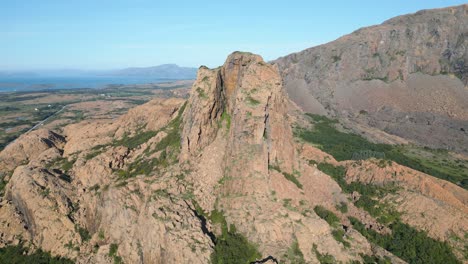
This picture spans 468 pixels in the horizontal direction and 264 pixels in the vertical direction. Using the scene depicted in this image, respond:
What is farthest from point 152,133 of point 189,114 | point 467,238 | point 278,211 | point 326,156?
point 467,238

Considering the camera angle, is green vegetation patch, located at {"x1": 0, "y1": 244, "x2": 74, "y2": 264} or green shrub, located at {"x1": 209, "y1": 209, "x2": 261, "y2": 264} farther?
green vegetation patch, located at {"x1": 0, "y1": 244, "x2": 74, "y2": 264}

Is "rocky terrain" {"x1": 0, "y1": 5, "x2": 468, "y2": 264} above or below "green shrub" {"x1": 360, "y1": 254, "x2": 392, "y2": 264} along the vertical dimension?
above

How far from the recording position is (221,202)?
5928 centimetres

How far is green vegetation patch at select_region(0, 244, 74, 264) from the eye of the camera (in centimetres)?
6066

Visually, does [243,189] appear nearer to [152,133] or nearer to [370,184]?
[152,133]

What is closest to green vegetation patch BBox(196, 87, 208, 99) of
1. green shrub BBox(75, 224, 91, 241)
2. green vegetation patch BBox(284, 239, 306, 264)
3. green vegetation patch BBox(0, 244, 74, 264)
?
green vegetation patch BBox(284, 239, 306, 264)

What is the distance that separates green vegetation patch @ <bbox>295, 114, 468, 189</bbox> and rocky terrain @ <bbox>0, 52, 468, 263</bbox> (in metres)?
45.3

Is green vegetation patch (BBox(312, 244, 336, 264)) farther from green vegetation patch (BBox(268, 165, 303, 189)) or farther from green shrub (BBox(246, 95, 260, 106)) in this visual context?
green shrub (BBox(246, 95, 260, 106))

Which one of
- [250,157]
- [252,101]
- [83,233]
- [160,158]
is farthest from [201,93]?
[83,233]

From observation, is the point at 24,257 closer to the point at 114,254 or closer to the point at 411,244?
the point at 114,254

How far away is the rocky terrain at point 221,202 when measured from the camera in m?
53.2

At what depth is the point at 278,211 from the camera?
5569 cm

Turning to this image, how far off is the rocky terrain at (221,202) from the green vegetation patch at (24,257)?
887 millimetres

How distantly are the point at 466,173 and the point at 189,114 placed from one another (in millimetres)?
101364
